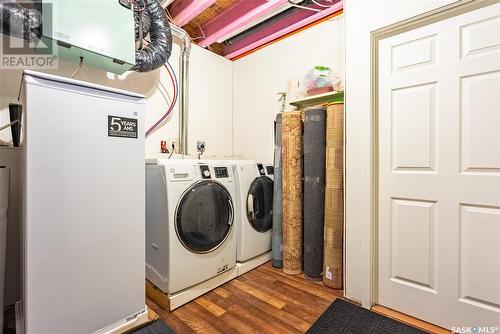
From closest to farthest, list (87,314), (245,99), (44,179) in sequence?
(44,179) → (87,314) → (245,99)

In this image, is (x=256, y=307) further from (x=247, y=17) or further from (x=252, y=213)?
(x=247, y=17)

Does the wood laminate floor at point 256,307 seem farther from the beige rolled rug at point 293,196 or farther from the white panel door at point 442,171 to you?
the white panel door at point 442,171

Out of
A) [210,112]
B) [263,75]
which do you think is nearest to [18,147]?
[210,112]

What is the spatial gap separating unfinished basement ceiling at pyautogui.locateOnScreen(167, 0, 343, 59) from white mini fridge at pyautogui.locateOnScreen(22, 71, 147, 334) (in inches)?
58.7

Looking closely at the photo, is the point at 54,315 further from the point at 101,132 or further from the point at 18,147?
the point at 18,147

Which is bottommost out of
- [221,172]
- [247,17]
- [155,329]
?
[155,329]

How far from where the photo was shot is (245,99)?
10.1 feet

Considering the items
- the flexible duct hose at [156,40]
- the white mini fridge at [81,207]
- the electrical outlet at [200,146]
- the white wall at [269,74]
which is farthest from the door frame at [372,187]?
the electrical outlet at [200,146]

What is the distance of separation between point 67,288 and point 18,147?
106cm

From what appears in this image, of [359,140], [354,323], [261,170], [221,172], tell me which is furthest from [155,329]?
[359,140]

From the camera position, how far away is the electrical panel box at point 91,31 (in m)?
1.33

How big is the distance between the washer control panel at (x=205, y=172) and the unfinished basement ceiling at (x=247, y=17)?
1.45m

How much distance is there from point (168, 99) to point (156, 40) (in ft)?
2.29

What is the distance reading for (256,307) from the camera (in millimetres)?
1602
